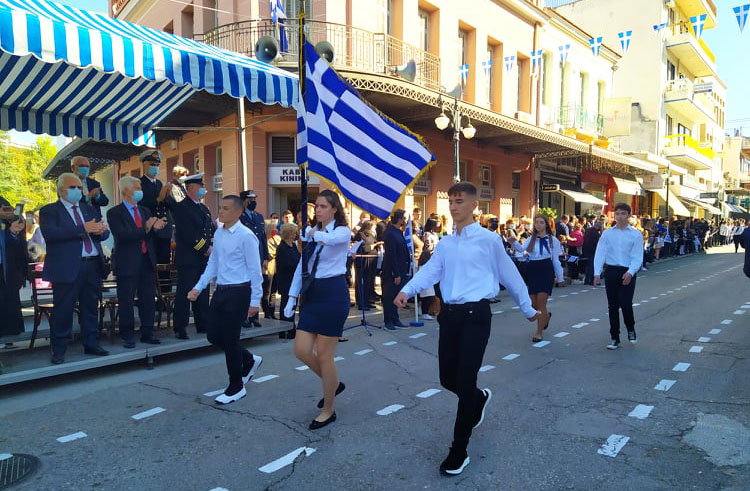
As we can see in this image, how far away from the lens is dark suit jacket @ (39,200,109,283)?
18.0 ft

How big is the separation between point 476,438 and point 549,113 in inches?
878

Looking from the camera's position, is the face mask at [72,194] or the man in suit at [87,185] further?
the man in suit at [87,185]

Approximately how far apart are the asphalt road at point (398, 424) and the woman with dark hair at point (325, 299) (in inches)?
17.9

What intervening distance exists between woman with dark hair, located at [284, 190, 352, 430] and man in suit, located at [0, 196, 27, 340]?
12.1 feet

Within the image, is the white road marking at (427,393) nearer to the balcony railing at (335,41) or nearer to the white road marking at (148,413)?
the white road marking at (148,413)

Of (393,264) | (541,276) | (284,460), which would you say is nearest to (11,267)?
(284,460)

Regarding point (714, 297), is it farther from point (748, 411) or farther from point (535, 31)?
point (535, 31)

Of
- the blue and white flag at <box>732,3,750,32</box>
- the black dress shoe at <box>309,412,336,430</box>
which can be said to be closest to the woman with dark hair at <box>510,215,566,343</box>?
the black dress shoe at <box>309,412,336,430</box>

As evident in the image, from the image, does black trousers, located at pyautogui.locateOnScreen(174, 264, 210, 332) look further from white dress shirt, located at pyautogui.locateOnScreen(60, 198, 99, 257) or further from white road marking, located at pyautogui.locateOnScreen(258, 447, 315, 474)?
white road marking, located at pyautogui.locateOnScreen(258, 447, 315, 474)

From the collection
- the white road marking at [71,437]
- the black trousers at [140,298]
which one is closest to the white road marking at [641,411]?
the white road marking at [71,437]

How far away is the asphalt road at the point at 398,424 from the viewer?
3451 millimetres

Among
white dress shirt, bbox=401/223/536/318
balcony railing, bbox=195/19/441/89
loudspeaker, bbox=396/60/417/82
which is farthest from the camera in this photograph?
loudspeaker, bbox=396/60/417/82

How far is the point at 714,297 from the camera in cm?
1193

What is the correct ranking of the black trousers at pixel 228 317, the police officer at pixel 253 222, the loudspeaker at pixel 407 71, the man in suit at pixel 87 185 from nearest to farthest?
the black trousers at pixel 228 317
the man in suit at pixel 87 185
the police officer at pixel 253 222
the loudspeaker at pixel 407 71
